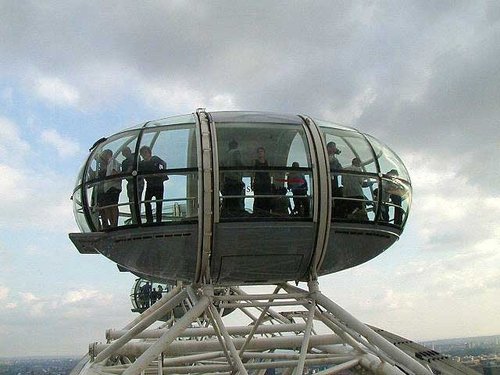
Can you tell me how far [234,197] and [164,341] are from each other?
260cm

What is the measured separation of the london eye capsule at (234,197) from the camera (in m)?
9.48

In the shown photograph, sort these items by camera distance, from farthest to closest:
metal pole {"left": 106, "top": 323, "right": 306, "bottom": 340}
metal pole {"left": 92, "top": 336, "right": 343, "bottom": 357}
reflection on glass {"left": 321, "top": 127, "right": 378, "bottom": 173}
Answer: metal pole {"left": 106, "top": 323, "right": 306, "bottom": 340}
metal pole {"left": 92, "top": 336, "right": 343, "bottom": 357}
reflection on glass {"left": 321, "top": 127, "right": 378, "bottom": 173}

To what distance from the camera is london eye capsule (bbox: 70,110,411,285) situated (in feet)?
31.1

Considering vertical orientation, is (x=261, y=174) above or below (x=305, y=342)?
above

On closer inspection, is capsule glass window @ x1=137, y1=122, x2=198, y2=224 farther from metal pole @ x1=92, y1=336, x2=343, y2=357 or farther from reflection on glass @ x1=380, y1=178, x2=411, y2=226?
metal pole @ x1=92, y1=336, x2=343, y2=357

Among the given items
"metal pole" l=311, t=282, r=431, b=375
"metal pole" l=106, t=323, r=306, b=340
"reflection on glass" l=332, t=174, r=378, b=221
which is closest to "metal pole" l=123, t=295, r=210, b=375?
"metal pole" l=311, t=282, r=431, b=375

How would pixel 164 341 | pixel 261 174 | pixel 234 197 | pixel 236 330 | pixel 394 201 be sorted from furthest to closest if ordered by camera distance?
pixel 236 330 < pixel 394 201 < pixel 164 341 < pixel 261 174 < pixel 234 197

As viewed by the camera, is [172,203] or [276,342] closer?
[172,203]

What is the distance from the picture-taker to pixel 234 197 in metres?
9.46

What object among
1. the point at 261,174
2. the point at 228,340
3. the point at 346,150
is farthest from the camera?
the point at 346,150

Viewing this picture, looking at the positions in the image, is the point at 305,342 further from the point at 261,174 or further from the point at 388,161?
the point at 388,161

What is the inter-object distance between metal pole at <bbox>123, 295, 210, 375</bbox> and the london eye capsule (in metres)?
0.46

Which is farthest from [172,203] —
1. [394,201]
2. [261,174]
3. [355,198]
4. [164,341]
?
[394,201]

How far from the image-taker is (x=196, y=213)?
9438 mm
